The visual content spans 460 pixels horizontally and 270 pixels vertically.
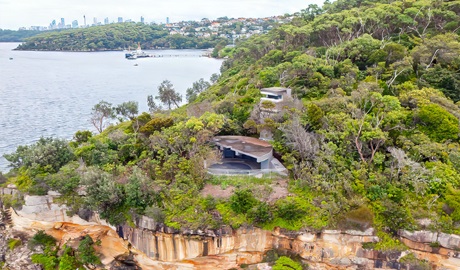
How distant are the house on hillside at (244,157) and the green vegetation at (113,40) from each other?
126 m

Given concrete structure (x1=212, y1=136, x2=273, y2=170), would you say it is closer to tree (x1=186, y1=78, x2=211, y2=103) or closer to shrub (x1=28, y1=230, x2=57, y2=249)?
shrub (x1=28, y1=230, x2=57, y2=249)

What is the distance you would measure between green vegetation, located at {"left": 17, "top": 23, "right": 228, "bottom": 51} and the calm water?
23.1 meters

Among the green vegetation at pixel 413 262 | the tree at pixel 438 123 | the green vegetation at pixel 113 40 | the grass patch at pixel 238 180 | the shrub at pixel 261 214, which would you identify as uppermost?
the green vegetation at pixel 113 40

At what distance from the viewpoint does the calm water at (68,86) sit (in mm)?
49281

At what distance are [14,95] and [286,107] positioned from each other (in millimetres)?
62882

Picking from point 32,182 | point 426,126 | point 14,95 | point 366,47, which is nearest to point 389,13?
point 366,47

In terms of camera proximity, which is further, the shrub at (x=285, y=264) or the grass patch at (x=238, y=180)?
the grass patch at (x=238, y=180)

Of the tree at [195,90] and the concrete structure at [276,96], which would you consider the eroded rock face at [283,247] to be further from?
the tree at [195,90]

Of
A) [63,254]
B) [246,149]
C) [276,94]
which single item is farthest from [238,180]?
[63,254]

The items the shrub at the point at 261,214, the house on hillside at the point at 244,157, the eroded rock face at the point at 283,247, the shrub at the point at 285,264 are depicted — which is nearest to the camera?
the shrub at the point at 285,264

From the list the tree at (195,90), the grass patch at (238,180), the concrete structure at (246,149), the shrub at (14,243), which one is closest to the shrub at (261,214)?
the grass patch at (238,180)

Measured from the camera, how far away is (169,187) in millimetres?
20875

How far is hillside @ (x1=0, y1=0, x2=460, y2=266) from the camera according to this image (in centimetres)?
1877

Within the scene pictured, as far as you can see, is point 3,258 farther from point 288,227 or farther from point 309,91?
point 309,91
